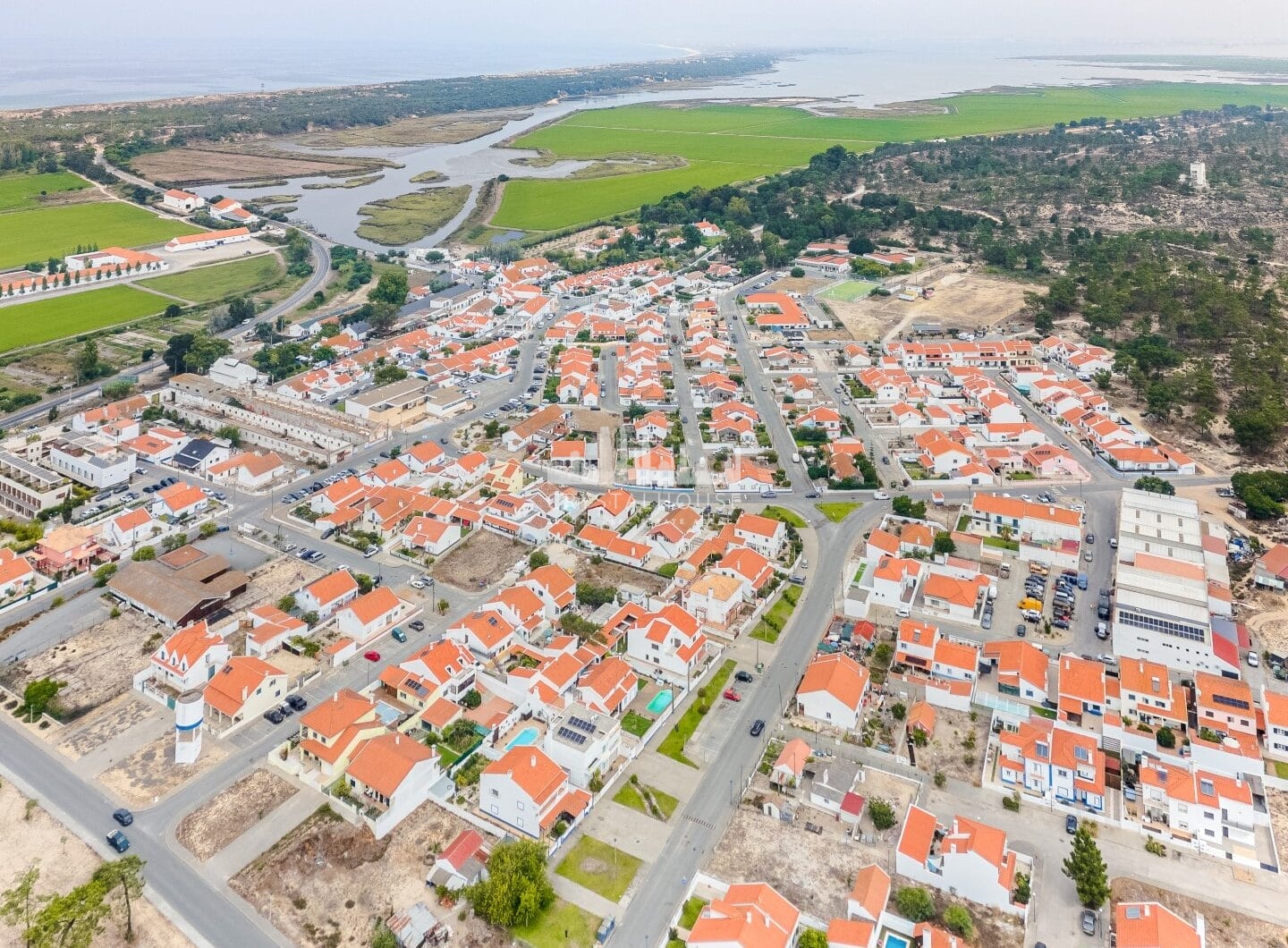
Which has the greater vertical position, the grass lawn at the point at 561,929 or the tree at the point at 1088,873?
the tree at the point at 1088,873

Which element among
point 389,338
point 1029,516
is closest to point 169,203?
point 389,338

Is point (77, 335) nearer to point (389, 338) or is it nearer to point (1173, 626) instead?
point (389, 338)

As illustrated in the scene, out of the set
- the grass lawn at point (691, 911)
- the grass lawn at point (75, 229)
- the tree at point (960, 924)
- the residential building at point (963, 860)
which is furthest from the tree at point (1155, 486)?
the grass lawn at point (75, 229)

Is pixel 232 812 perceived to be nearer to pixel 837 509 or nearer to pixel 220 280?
pixel 837 509

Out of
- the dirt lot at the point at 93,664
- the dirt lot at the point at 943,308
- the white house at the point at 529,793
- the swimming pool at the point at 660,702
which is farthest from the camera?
the dirt lot at the point at 943,308

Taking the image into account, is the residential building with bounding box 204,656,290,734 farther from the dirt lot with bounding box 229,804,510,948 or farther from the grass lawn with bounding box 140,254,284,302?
the grass lawn with bounding box 140,254,284,302

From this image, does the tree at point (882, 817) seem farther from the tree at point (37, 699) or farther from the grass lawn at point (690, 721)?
the tree at point (37, 699)

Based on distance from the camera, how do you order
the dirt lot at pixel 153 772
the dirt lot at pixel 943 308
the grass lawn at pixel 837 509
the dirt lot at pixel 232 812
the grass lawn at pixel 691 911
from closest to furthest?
the grass lawn at pixel 691 911 < the dirt lot at pixel 232 812 < the dirt lot at pixel 153 772 < the grass lawn at pixel 837 509 < the dirt lot at pixel 943 308

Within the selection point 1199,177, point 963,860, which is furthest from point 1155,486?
point 1199,177
